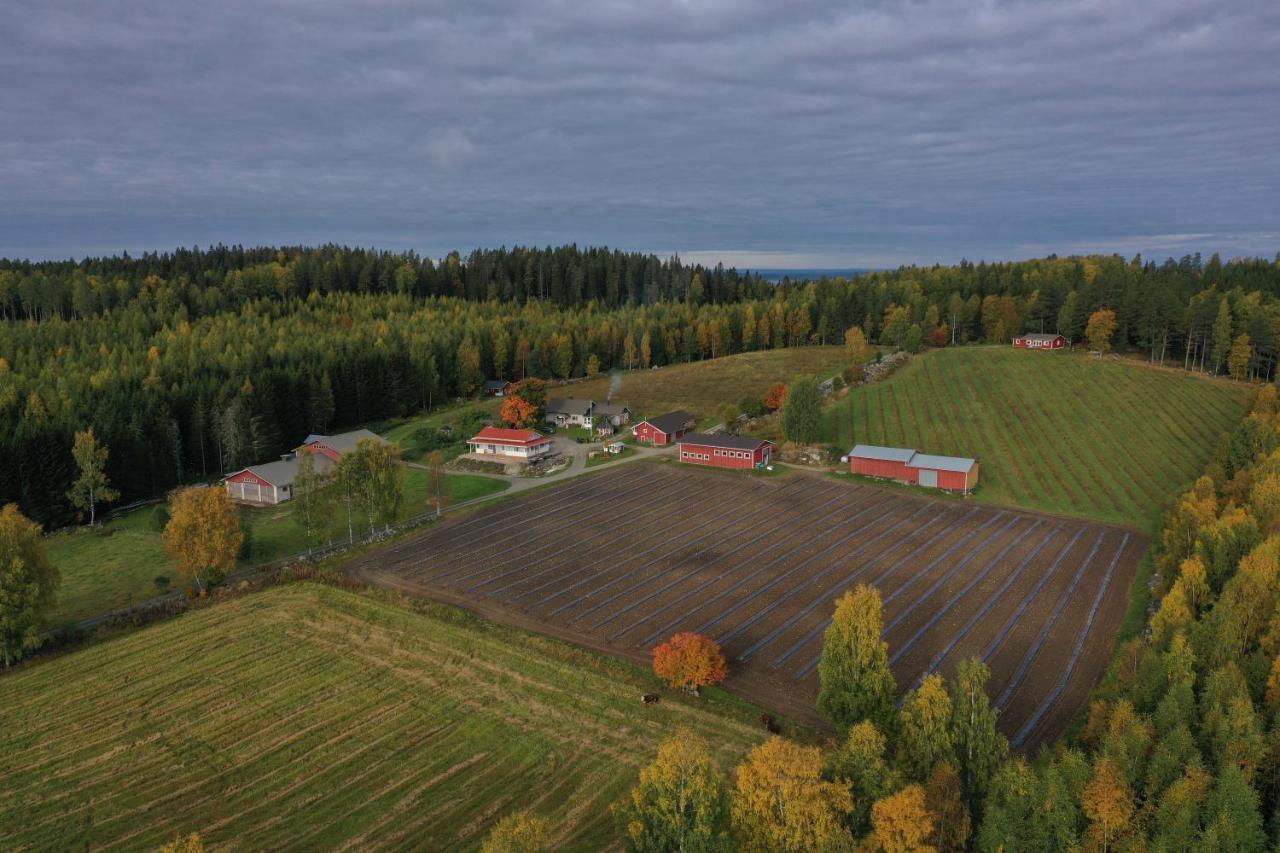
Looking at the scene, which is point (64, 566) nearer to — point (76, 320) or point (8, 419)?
point (8, 419)

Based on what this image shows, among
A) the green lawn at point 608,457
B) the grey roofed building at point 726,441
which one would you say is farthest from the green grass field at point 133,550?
the grey roofed building at point 726,441

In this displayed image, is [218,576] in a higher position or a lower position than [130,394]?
lower

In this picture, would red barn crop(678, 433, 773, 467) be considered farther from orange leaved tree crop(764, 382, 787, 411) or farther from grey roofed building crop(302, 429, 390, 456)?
grey roofed building crop(302, 429, 390, 456)

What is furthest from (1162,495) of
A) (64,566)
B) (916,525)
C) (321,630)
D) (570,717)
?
(64,566)

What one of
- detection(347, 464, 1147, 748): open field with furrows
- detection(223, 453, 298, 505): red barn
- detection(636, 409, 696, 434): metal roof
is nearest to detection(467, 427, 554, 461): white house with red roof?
detection(347, 464, 1147, 748): open field with furrows

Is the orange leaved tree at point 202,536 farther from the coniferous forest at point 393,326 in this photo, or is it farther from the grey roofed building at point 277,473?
the coniferous forest at point 393,326
